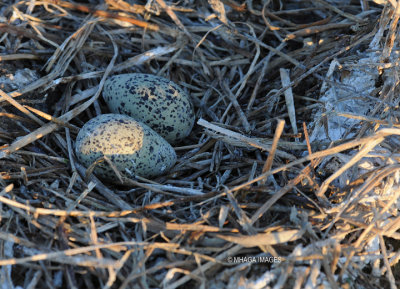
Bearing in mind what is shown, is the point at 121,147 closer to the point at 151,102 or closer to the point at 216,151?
the point at 151,102

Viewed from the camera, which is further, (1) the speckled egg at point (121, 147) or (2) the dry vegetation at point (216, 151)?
(1) the speckled egg at point (121, 147)

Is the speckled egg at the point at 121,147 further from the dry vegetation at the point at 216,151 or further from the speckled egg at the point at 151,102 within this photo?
the speckled egg at the point at 151,102

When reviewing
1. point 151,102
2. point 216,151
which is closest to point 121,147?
point 151,102

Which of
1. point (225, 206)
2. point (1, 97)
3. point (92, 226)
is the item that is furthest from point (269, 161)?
point (1, 97)

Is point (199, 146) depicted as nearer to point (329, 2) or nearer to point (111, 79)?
point (111, 79)

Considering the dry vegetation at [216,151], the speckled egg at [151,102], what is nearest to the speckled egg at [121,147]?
the dry vegetation at [216,151]
